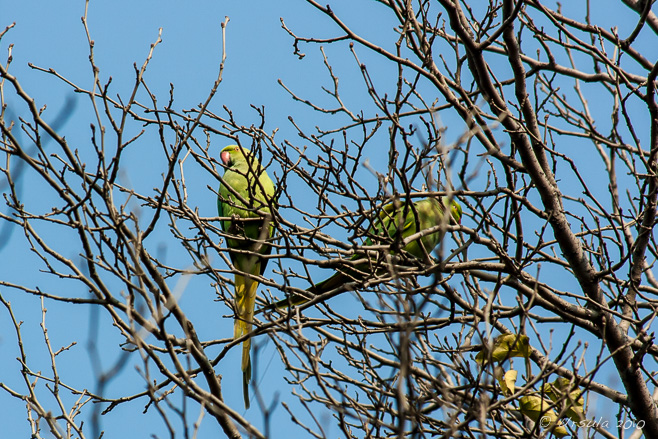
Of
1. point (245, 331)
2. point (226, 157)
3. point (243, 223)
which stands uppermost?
point (226, 157)

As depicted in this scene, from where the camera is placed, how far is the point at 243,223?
4.89 metres

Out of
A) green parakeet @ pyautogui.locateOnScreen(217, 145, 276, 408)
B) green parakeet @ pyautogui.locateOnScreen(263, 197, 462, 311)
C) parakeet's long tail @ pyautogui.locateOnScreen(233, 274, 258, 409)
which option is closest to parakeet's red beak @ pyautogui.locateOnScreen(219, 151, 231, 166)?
green parakeet @ pyautogui.locateOnScreen(217, 145, 276, 408)

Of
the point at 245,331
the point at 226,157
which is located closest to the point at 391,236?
the point at 245,331

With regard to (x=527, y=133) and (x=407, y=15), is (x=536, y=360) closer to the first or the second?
(x=527, y=133)

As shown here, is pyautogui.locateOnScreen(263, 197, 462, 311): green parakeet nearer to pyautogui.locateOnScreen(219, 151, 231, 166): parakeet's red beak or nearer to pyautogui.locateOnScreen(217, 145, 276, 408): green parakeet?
pyautogui.locateOnScreen(217, 145, 276, 408): green parakeet

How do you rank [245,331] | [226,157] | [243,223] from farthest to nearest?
[226,157]
[243,223]
[245,331]

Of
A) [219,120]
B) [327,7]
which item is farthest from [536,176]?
[219,120]

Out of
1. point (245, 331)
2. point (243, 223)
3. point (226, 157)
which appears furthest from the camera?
point (226, 157)

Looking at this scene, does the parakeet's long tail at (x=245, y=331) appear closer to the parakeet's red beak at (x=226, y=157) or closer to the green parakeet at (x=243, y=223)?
the green parakeet at (x=243, y=223)

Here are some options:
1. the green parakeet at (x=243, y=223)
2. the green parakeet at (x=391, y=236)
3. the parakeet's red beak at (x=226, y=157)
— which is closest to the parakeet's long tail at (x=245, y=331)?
the green parakeet at (x=243, y=223)

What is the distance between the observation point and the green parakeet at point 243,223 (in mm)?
4135

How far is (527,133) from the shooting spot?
3.83 m

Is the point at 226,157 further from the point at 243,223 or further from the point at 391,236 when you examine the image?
the point at 391,236

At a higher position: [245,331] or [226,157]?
[226,157]
